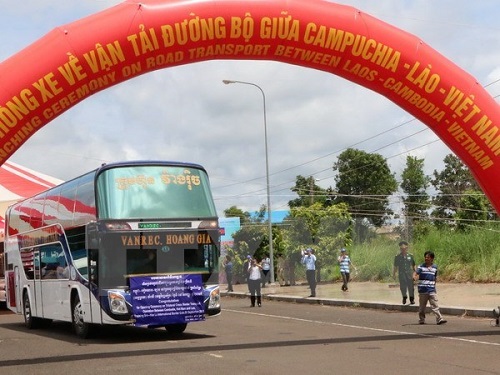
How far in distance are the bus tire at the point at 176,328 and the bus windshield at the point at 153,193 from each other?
8.99 feet

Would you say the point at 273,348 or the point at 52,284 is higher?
the point at 52,284

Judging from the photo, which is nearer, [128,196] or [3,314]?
[128,196]

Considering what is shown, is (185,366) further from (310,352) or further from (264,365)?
(310,352)

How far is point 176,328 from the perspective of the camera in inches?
755

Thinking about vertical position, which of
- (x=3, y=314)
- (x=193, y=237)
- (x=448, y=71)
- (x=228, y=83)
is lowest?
(x=3, y=314)

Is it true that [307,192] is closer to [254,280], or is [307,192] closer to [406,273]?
[254,280]

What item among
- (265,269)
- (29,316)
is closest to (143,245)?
(29,316)

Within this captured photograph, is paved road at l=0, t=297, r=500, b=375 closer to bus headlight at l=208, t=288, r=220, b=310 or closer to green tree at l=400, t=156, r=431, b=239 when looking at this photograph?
bus headlight at l=208, t=288, r=220, b=310

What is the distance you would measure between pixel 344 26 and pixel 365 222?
29.0 meters

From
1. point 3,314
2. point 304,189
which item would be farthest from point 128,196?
point 304,189

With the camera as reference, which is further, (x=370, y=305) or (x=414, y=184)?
(x=414, y=184)

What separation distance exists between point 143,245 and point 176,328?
274 cm

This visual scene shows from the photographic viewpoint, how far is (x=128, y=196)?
17.3 m

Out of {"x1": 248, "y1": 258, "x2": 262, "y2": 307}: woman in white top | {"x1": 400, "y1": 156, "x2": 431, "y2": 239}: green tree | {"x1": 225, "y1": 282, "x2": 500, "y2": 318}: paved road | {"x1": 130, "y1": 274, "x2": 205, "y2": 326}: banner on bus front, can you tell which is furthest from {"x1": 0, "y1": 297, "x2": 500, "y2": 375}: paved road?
{"x1": 400, "y1": 156, "x2": 431, "y2": 239}: green tree
